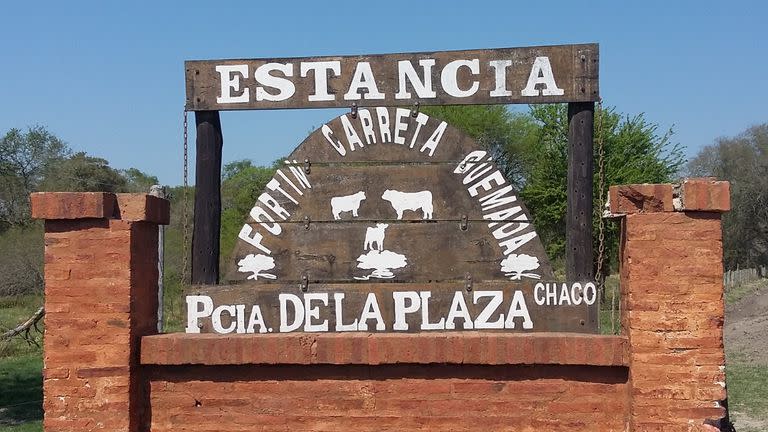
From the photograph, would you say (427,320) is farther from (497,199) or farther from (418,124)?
(418,124)

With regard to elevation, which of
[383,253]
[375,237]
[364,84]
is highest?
[364,84]

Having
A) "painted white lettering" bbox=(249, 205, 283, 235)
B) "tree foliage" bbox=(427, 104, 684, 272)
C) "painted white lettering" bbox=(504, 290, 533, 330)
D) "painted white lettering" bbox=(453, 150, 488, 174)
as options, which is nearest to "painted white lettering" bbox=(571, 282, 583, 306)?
"painted white lettering" bbox=(504, 290, 533, 330)

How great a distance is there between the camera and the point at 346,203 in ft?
18.7

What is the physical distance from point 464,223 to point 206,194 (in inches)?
70.7

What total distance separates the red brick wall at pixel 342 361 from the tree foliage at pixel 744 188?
4585cm

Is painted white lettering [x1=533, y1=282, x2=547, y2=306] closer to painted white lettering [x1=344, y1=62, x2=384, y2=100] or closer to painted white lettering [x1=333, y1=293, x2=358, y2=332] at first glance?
painted white lettering [x1=333, y1=293, x2=358, y2=332]

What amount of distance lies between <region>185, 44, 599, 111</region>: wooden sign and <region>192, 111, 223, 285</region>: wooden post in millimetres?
132

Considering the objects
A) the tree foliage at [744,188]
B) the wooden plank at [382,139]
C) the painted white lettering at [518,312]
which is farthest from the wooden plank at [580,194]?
the tree foliage at [744,188]

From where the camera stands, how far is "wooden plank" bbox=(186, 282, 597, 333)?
542 cm

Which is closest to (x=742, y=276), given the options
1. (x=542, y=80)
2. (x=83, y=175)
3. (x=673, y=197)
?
(x=83, y=175)

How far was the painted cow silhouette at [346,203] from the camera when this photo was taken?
18.7 feet

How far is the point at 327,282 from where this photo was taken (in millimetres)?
5613

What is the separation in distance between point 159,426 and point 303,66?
2552 mm

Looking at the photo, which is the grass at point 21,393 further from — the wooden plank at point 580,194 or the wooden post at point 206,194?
the wooden plank at point 580,194
